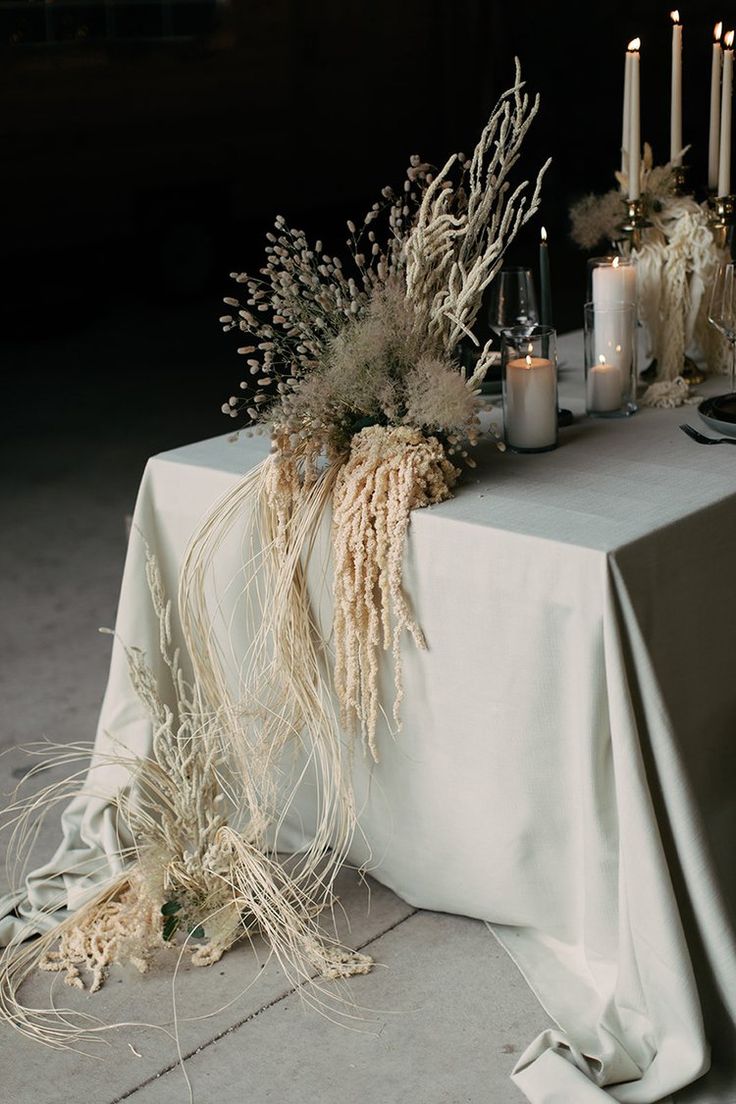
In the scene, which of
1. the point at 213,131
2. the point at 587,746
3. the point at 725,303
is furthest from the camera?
the point at 213,131

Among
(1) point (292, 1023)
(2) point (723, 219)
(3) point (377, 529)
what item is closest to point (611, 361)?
(2) point (723, 219)

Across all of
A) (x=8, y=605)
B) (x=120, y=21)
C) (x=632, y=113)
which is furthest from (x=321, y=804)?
(x=120, y=21)

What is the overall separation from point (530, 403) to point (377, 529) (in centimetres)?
35

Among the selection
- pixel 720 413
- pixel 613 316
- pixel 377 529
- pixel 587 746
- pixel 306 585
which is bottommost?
pixel 587 746

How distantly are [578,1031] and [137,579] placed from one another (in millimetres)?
1022

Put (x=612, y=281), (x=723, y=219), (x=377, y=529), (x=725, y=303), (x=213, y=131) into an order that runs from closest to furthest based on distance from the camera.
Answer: (x=377, y=529), (x=725, y=303), (x=612, y=281), (x=723, y=219), (x=213, y=131)

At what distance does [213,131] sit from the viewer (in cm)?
714

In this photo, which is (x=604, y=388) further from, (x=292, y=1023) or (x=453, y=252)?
(x=292, y=1023)

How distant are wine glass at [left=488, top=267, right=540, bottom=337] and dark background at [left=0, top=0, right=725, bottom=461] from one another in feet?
13.4

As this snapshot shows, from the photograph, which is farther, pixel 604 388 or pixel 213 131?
pixel 213 131

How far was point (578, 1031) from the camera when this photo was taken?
184 centimetres

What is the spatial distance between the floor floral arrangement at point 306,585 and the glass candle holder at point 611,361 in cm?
29

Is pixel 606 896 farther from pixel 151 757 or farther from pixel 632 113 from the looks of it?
pixel 632 113

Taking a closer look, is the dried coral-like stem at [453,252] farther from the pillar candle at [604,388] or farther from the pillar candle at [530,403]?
the pillar candle at [604,388]
